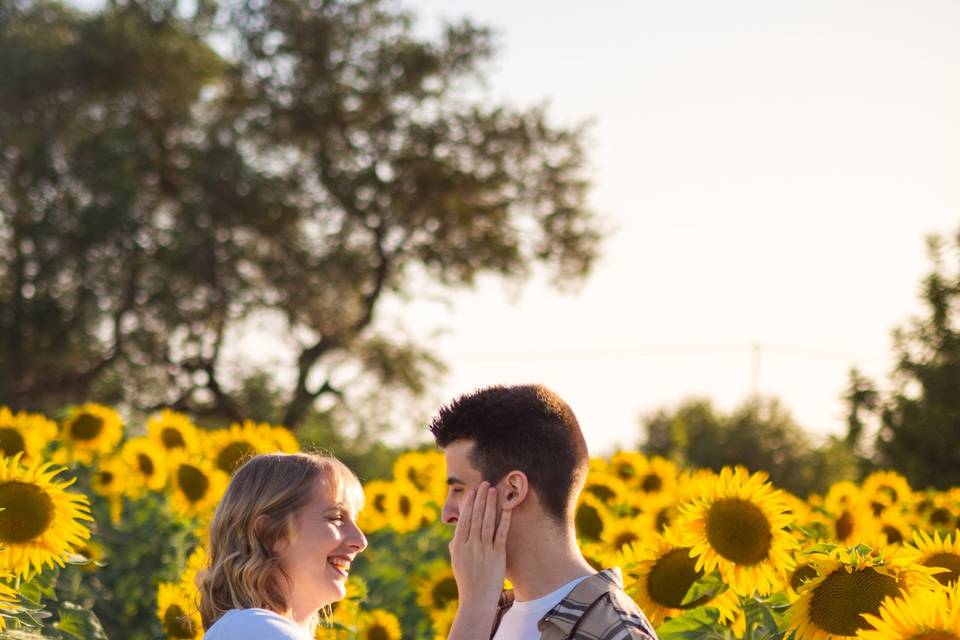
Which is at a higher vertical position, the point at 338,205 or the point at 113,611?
the point at 338,205

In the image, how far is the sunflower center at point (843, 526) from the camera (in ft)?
23.4

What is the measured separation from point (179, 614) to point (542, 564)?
2.79 metres

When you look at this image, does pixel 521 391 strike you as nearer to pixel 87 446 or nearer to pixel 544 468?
pixel 544 468

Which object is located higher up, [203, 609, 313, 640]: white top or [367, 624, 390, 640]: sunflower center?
[203, 609, 313, 640]: white top

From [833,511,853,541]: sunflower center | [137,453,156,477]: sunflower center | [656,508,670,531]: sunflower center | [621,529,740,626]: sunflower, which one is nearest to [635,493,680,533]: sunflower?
[656,508,670,531]: sunflower center

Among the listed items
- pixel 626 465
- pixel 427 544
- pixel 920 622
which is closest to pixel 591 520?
pixel 427 544

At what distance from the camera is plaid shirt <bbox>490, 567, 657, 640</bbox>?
333 centimetres

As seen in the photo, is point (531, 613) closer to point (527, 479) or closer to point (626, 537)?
point (527, 479)

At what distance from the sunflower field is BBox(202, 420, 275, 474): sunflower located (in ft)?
0.05

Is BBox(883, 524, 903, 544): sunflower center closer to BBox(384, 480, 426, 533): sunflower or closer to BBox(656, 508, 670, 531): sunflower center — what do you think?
BBox(656, 508, 670, 531): sunflower center

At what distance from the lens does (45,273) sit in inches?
952

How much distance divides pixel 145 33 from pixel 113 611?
20154mm

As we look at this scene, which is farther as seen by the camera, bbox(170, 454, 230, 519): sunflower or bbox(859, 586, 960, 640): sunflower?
bbox(170, 454, 230, 519): sunflower

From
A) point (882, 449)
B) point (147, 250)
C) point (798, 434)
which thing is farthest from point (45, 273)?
point (882, 449)
